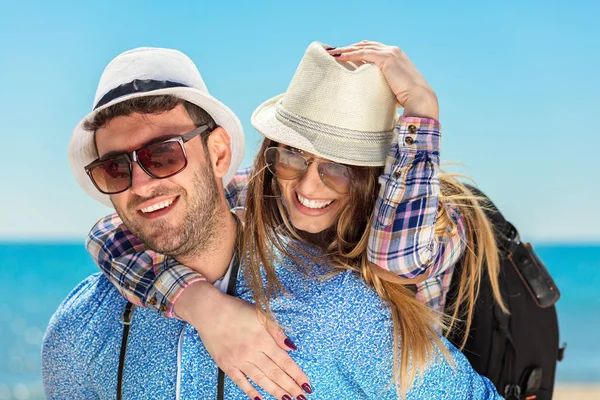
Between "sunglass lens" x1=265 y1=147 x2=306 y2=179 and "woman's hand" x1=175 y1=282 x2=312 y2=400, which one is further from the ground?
"sunglass lens" x1=265 y1=147 x2=306 y2=179

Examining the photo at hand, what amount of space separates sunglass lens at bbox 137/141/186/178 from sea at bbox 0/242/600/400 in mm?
11621

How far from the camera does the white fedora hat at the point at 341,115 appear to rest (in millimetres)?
2752

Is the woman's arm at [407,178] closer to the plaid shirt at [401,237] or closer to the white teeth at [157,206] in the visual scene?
the plaid shirt at [401,237]

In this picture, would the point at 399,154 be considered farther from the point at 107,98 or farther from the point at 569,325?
the point at 569,325

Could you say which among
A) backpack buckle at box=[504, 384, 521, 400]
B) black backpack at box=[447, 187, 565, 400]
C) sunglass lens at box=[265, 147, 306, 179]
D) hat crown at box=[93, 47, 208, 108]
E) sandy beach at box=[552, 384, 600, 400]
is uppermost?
hat crown at box=[93, 47, 208, 108]

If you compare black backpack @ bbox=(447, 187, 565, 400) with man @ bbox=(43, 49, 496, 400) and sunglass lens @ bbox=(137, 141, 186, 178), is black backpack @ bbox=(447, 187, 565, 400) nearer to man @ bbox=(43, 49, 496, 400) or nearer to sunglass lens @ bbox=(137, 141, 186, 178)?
man @ bbox=(43, 49, 496, 400)

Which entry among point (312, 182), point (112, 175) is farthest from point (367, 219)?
point (112, 175)

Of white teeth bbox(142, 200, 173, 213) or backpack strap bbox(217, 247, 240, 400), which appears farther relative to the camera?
white teeth bbox(142, 200, 173, 213)

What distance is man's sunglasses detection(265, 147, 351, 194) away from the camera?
2.83 meters

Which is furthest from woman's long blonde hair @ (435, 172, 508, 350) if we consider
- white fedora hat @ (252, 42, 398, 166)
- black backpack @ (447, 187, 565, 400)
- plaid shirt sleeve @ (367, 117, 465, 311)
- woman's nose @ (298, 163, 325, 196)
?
woman's nose @ (298, 163, 325, 196)

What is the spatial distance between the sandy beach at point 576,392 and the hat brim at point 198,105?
10620 millimetres

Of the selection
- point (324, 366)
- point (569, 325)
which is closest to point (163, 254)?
point (324, 366)

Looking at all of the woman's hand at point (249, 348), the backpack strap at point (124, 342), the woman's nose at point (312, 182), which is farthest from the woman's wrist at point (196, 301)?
the woman's nose at point (312, 182)

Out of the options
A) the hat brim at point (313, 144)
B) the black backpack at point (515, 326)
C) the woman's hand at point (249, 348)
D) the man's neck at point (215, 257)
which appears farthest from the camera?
the black backpack at point (515, 326)
